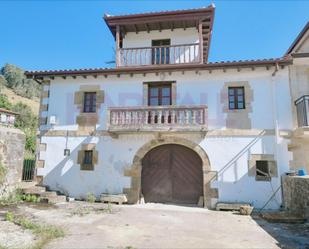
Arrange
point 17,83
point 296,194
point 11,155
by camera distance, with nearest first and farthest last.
A: 1. point 296,194
2. point 11,155
3. point 17,83

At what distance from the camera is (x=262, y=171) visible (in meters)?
8.74

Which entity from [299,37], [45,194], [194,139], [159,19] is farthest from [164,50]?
[45,194]

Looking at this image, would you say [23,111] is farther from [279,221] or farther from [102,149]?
[279,221]

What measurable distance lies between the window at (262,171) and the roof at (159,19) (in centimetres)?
698

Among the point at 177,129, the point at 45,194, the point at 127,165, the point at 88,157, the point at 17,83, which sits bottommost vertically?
the point at 45,194

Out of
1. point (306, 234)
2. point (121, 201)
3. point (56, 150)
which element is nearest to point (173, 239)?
point (306, 234)

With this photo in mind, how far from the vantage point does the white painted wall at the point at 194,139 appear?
28.7 ft

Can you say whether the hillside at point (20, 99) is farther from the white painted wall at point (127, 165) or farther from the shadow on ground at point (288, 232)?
the shadow on ground at point (288, 232)

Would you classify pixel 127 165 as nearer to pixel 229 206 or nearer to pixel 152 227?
pixel 152 227

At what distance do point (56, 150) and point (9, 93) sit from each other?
130 feet

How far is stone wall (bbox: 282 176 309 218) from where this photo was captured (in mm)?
6727

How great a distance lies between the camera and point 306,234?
5.51 m

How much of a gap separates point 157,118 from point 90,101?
128 inches

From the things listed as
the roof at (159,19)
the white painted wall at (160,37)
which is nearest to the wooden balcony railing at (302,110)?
the roof at (159,19)
